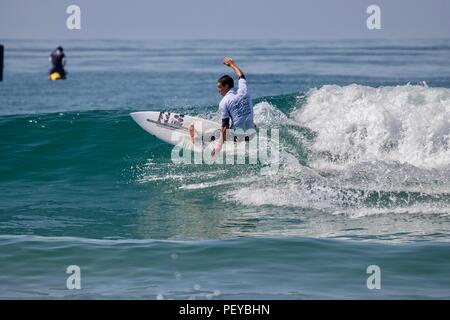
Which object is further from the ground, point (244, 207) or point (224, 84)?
point (224, 84)

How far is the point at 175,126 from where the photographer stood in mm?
17359

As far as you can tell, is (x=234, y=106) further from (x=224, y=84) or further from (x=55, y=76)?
(x=55, y=76)

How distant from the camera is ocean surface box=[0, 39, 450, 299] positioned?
10.4 m

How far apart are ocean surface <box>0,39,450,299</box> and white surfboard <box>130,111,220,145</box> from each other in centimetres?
46

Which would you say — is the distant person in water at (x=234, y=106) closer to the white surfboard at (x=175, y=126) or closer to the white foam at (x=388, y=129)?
the white surfboard at (x=175, y=126)

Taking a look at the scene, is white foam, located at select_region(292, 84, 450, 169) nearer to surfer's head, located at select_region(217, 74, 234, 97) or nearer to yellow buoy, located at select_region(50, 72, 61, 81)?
surfer's head, located at select_region(217, 74, 234, 97)

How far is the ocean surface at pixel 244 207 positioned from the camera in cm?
1045

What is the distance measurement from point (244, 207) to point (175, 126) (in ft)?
12.9

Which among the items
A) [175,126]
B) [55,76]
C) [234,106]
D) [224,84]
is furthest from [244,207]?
[55,76]

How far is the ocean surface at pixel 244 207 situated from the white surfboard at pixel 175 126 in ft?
1.49

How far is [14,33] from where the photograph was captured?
3219 inches

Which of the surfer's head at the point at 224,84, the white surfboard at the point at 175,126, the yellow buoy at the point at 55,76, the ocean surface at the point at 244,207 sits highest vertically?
the yellow buoy at the point at 55,76

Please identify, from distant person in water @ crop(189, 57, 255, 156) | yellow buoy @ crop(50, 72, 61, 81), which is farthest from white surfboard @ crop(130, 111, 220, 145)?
yellow buoy @ crop(50, 72, 61, 81)

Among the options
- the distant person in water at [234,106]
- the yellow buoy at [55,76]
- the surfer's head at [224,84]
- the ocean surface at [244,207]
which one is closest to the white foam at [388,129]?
the ocean surface at [244,207]
